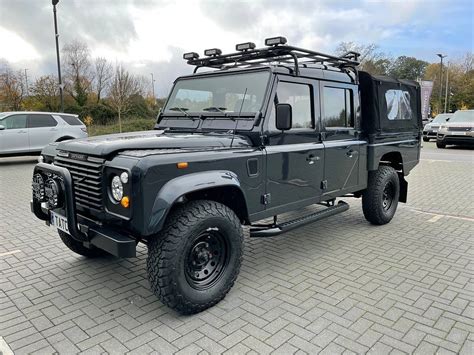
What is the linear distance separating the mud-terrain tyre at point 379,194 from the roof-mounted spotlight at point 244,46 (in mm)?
2671

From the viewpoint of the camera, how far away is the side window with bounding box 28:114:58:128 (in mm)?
12063

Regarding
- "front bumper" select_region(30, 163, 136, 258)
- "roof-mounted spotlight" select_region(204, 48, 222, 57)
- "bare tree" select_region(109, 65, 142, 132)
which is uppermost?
"bare tree" select_region(109, 65, 142, 132)

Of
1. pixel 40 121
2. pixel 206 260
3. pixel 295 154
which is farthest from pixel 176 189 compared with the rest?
pixel 40 121

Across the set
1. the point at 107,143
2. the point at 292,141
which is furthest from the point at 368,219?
→ the point at 107,143

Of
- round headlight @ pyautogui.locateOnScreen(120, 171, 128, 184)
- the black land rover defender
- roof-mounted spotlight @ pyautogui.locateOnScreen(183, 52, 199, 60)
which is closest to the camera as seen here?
round headlight @ pyautogui.locateOnScreen(120, 171, 128, 184)

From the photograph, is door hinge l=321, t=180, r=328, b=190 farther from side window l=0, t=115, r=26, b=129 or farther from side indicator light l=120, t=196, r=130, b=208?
side window l=0, t=115, r=26, b=129

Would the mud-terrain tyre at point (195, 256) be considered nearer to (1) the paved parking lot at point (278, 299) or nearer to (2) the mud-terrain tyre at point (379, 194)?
(1) the paved parking lot at point (278, 299)

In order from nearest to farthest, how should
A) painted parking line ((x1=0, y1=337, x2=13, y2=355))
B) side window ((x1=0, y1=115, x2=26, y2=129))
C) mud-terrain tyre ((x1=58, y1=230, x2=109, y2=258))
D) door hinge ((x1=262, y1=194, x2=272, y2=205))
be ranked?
painted parking line ((x1=0, y1=337, x2=13, y2=355)) < door hinge ((x1=262, y1=194, x2=272, y2=205)) < mud-terrain tyre ((x1=58, y1=230, x2=109, y2=258)) < side window ((x1=0, y1=115, x2=26, y2=129))

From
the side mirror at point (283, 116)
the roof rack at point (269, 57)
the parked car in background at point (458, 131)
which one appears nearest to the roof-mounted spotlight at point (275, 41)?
the roof rack at point (269, 57)

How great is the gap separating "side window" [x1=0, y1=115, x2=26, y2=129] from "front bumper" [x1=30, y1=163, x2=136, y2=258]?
33.4 ft

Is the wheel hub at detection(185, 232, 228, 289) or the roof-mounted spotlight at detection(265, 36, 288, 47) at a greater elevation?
the roof-mounted spotlight at detection(265, 36, 288, 47)

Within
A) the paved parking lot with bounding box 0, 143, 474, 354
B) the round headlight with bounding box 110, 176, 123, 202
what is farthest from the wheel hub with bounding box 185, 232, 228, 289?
the round headlight with bounding box 110, 176, 123, 202

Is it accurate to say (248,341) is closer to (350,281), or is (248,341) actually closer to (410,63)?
(350,281)

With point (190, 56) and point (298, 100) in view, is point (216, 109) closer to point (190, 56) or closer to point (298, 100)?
point (298, 100)
